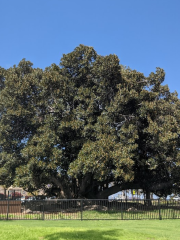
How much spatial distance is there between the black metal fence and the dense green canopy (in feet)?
6.46

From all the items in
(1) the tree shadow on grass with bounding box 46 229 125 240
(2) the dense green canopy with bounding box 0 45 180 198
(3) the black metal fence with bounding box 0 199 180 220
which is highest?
(2) the dense green canopy with bounding box 0 45 180 198

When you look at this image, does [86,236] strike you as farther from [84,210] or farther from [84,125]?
[84,125]

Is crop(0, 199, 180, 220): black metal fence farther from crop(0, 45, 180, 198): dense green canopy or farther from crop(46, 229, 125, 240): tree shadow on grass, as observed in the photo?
crop(46, 229, 125, 240): tree shadow on grass

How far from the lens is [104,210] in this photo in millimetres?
18031

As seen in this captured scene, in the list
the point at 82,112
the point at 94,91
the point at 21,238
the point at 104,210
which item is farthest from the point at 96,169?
the point at 21,238

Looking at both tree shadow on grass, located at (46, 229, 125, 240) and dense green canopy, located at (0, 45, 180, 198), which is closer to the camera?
tree shadow on grass, located at (46, 229, 125, 240)

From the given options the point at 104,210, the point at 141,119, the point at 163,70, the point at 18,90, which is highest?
the point at 163,70

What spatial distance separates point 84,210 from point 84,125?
5887mm

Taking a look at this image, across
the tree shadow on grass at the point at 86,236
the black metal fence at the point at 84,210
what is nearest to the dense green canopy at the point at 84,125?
the black metal fence at the point at 84,210

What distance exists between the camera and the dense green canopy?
18.0 meters

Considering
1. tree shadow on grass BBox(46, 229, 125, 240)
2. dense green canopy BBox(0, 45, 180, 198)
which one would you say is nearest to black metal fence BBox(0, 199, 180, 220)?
dense green canopy BBox(0, 45, 180, 198)

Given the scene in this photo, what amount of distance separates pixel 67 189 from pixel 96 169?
6.60 meters

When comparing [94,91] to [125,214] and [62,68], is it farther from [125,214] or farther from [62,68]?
[125,214]

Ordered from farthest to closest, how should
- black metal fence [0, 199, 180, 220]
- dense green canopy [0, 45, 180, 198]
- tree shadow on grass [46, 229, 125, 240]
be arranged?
dense green canopy [0, 45, 180, 198]
black metal fence [0, 199, 180, 220]
tree shadow on grass [46, 229, 125, 240]
